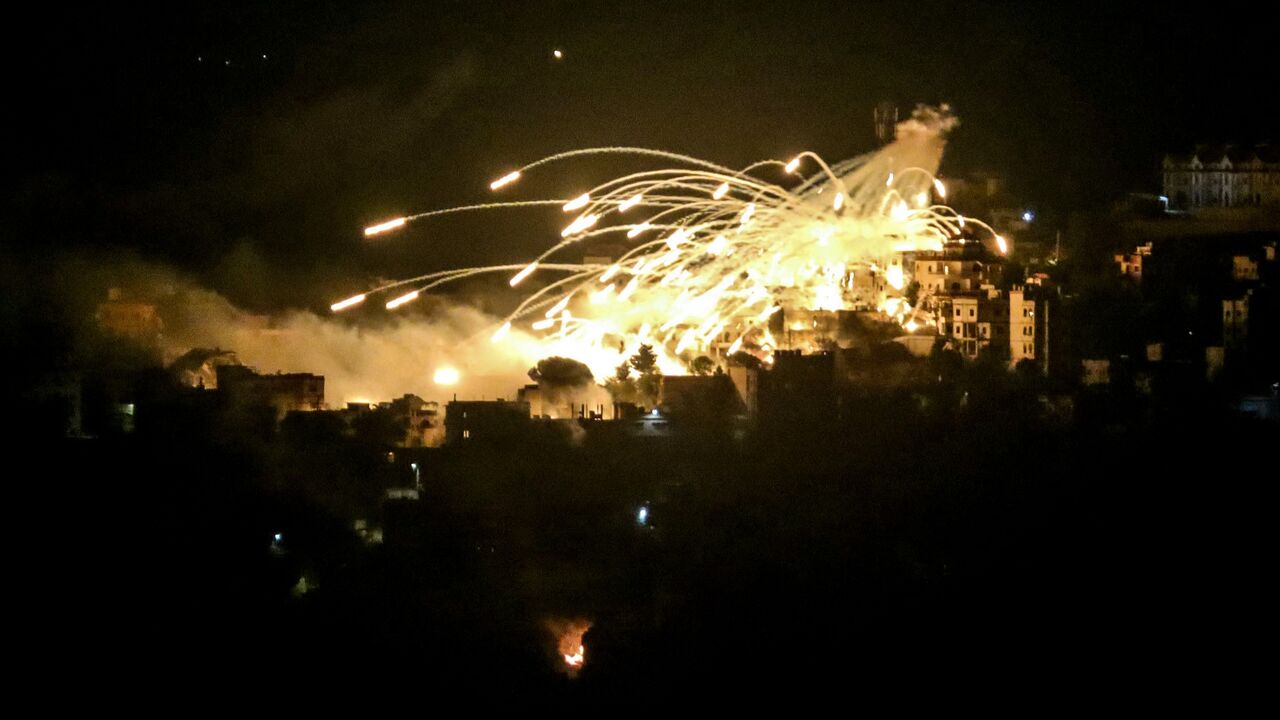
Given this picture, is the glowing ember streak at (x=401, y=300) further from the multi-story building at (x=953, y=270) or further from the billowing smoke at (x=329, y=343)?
the multi-story building at (x=953, y=270)

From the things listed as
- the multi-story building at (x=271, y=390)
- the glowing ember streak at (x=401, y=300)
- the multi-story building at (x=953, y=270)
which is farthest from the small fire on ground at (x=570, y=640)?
the multi-story building at (x=953, y=270)

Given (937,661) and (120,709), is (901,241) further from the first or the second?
(120,709)

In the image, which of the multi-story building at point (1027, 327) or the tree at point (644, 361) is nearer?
the tree at point (644, 361)

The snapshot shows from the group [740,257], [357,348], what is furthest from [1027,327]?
[357,348]

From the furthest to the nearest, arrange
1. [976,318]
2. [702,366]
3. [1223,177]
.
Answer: [1223,177], [976,318], [702,366]

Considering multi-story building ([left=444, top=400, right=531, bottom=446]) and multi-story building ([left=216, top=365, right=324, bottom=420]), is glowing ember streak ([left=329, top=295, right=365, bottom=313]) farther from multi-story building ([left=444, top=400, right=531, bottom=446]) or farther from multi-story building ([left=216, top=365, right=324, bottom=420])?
multi-story building ([left=444, top=400, right=531, bottom=446])

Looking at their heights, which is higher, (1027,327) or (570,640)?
(1027,327)

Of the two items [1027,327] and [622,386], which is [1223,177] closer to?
[1027,327]
